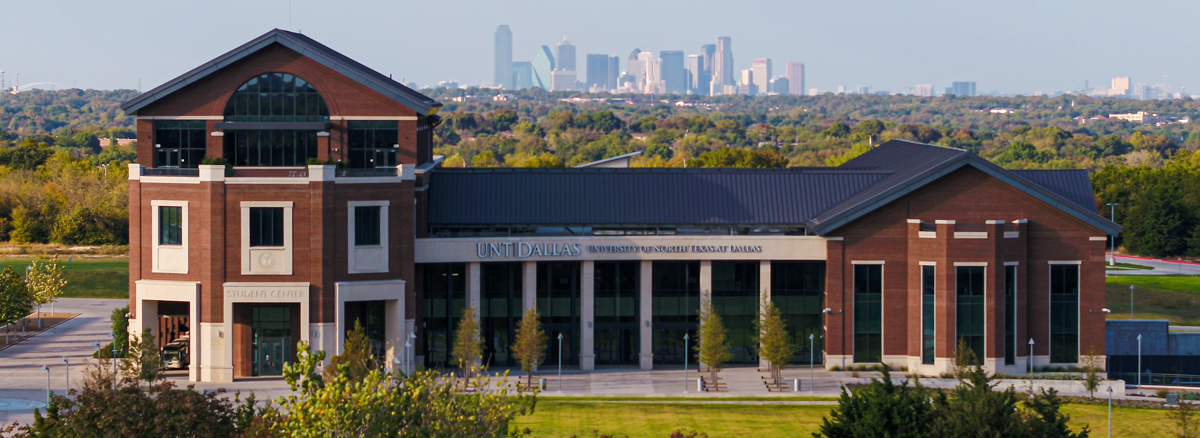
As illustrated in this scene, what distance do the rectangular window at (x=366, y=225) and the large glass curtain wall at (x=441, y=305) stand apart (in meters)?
4.40

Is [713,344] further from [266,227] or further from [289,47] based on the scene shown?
[289,47]

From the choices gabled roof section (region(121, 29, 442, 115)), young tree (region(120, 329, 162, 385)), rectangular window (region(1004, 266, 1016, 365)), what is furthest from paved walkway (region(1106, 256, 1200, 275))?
young tree (region(120, 329, 162, 385))

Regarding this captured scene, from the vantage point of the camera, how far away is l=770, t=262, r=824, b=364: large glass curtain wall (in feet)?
226

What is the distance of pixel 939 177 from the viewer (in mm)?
65562

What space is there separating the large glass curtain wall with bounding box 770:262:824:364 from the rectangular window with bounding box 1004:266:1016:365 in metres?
9.15

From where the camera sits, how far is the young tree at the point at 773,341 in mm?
63719

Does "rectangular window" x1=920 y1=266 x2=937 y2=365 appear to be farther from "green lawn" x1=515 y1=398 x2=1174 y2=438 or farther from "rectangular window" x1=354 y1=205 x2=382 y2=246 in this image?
"rectangular window" x1=354 y1=205 x2=382 y2=246

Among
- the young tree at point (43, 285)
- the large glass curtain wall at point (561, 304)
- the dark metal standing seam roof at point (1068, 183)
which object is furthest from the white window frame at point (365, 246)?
the dark metal standing seam roof at point (1068, 183)

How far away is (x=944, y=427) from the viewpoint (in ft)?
128

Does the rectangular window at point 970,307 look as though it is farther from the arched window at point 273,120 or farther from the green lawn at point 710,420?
the arched window at point 273,120

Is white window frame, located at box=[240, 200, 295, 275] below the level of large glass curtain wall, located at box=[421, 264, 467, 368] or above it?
above

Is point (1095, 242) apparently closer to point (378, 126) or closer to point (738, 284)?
point (738, 284)

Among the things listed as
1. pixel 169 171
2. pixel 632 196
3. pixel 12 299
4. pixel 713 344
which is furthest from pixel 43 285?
pixel 713 344

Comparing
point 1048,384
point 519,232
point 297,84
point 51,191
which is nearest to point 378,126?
point 297,84
